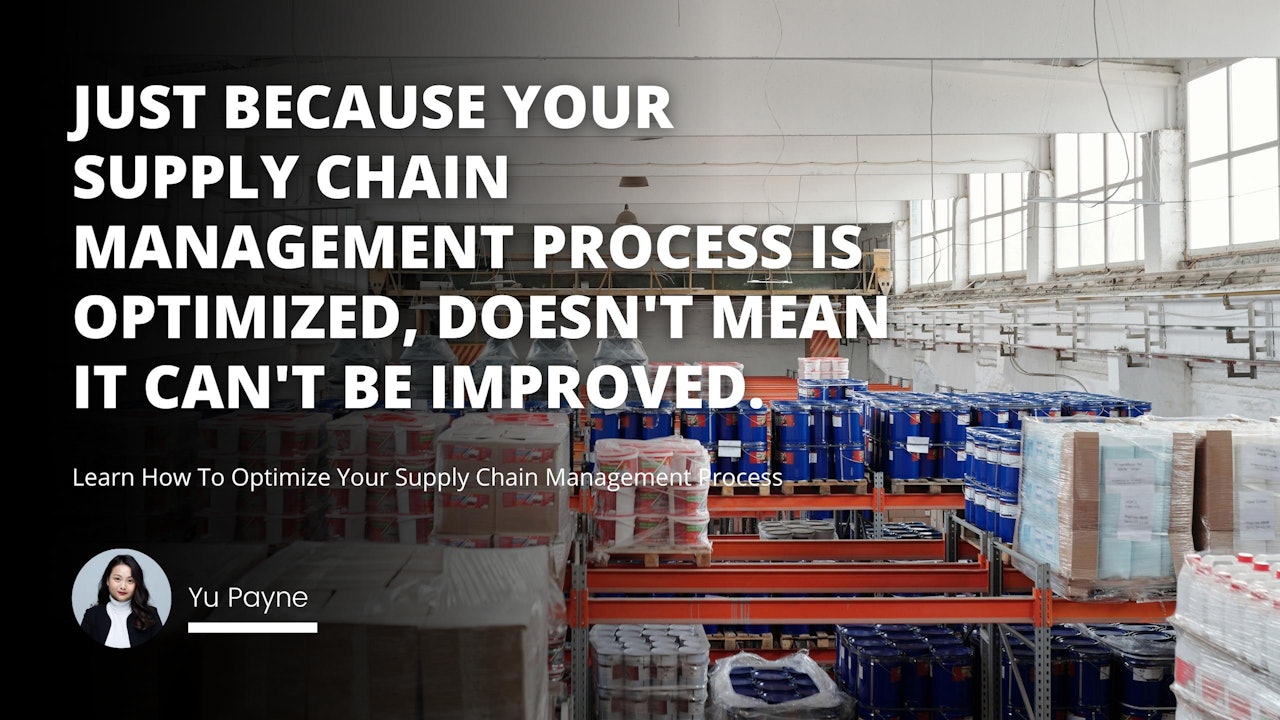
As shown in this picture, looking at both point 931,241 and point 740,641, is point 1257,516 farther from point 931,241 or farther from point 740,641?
point 931,241

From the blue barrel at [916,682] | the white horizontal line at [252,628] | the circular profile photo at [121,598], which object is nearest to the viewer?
the white horizontal line at [252,628]

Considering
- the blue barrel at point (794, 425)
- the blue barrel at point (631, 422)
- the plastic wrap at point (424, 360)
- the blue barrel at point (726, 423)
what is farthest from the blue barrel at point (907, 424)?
the plastic wrap at point (424, 360)

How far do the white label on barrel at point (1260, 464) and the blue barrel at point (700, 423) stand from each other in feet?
13.5

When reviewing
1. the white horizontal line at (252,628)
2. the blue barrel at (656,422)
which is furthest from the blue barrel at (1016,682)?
the white horizontal line at (252,628)

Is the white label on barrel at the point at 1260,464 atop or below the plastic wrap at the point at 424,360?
below

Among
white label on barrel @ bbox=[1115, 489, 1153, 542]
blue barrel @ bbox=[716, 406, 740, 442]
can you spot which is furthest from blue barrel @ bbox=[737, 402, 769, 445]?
white label on barrel @ bbox=[1115, 489, 1153, 542]

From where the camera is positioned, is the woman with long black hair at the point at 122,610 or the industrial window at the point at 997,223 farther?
the industrial window at the point at 997,223

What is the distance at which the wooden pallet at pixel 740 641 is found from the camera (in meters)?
8.34

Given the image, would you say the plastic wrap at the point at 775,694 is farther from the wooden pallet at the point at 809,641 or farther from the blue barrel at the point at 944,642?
the wooden pallet at the point at 809,641

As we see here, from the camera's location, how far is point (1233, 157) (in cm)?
970

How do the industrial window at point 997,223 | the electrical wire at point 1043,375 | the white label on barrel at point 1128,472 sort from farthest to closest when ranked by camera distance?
the industrial window at point 997,223 < the electrical wire at point 1043,375 < the white label on barrel at point 1128,472

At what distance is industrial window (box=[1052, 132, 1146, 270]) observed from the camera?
11266 millimetres

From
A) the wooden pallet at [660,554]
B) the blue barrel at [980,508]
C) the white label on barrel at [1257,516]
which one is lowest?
the wooden pallet at [660,554]

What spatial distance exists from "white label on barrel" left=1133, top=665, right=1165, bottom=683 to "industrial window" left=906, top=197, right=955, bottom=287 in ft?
43.4
